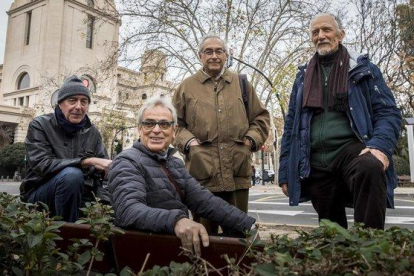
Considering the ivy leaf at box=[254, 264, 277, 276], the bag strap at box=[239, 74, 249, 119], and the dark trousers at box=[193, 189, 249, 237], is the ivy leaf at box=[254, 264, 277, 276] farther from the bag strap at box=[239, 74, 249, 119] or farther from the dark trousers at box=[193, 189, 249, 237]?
the bag strap at box=[239, 74, 249, 119]

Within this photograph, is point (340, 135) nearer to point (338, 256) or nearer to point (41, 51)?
point (338, 256)

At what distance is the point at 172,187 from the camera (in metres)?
2.43

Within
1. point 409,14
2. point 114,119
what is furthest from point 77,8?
point 409,14

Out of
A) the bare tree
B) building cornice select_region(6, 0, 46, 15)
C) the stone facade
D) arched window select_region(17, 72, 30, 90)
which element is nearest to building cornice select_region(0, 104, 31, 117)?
the stone facade

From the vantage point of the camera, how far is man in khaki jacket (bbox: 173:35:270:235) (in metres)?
3.27

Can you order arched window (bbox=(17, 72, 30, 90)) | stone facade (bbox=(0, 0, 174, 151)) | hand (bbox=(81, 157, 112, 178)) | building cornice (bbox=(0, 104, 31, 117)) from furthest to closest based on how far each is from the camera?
arched window (bbox=(17, 72, 30, 90)), stone facade (bbox=(0, 0, 174, 151)), building cornice (bbox=(0, 104, 31, 117)), hand (bbox=(81, 157, 112, 178))

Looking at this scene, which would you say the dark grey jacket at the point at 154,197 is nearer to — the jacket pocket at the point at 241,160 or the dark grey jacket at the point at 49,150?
the jacket pocket at the point at 241,160

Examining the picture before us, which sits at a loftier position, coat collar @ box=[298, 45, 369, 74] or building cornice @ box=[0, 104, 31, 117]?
building cornice @ box=[0, 104, 31, 117]

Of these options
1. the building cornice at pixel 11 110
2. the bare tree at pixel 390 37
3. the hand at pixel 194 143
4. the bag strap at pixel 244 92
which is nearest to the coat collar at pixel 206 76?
the bag strap at pixel 244 92

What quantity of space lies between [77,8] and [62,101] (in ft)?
169

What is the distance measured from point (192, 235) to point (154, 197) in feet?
2.07

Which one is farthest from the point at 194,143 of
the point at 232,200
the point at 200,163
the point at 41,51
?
the point at 41,51

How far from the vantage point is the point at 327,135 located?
280 centimetres

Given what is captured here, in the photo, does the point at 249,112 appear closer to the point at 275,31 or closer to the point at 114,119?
the point at 275,31
